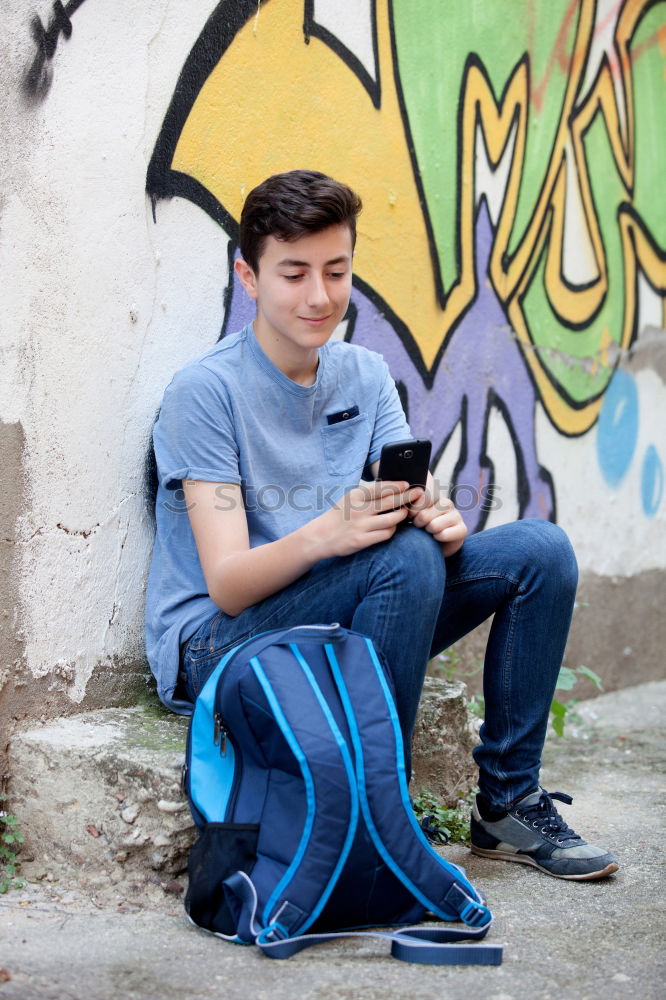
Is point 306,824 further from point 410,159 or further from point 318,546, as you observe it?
point 410,159

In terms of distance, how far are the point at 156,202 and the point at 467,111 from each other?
1494 mm

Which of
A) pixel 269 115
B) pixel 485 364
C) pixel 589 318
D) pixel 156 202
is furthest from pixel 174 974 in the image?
pixel 589 318

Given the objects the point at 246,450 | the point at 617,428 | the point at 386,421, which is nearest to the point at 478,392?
the point at 617,428

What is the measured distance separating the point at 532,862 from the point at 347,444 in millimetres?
Answer: 1015

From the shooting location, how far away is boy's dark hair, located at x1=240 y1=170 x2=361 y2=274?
86.7 inches

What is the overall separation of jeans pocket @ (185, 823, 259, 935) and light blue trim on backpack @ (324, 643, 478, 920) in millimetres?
198

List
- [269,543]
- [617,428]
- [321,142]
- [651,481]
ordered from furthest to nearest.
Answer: [651,481]
[617,428]
[321,142]
[269,543]

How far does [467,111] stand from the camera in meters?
3.49

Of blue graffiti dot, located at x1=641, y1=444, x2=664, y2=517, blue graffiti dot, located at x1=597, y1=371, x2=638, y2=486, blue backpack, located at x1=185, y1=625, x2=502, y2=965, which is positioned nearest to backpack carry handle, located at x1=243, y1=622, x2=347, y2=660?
blue backpack, located at x1=185, y1=625, x2=502, y2=965

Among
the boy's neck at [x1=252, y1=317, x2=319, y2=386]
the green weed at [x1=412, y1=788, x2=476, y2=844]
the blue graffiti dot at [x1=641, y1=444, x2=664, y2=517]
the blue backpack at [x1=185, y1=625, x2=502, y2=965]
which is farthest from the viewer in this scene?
the blue graffiti dot at [x1=641, y1=444, x2=664, y2=517]

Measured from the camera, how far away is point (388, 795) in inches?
71.2

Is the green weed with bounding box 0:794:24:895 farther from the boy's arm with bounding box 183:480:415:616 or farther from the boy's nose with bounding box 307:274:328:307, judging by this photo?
the boy's nose with bounding box 307:274:328:307

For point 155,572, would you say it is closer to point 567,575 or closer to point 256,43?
point 567,575

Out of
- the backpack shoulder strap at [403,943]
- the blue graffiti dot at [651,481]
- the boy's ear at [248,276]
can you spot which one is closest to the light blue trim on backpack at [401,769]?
the backpack shoulder strap at [403,943]
